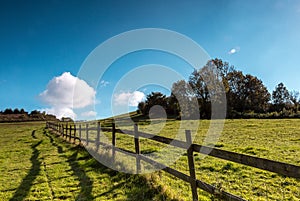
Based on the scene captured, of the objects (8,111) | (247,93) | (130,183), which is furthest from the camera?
(8,111)

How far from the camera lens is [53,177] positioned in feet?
22.7

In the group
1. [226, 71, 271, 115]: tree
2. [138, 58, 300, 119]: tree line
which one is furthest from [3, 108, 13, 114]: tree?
[226, 71, 271, 115]: tree

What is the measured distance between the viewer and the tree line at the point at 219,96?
38.5 m

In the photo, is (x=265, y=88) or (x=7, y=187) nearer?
(x=7, y=187)

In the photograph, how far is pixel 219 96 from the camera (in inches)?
1515

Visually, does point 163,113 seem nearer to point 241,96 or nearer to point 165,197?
point 241,96

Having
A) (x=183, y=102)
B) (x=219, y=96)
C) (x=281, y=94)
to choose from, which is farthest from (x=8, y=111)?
(x=281, y=94)

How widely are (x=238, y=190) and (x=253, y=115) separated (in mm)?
33854

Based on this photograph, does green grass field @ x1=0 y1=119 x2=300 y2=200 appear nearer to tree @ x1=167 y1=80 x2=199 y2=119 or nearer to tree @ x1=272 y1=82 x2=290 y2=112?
tree @ x1=167 y1=80 x2=199 y2=119

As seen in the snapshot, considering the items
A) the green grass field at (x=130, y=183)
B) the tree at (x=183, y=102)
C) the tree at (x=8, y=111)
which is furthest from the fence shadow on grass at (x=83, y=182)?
the tree at (x=8, y=111)

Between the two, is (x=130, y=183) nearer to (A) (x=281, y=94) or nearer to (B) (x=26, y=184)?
(B) (x=26, y=184)

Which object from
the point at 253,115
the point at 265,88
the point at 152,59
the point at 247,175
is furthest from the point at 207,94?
the point at 247,175

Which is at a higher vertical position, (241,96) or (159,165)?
A: (241,96)

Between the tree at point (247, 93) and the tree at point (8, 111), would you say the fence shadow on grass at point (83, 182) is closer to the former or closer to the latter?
the tree at point (247, 93)
